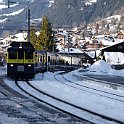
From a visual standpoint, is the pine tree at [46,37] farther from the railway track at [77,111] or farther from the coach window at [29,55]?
the railway track at [77,111]

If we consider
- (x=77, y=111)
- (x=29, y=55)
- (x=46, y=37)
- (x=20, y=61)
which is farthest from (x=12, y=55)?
(x=46, y=37)

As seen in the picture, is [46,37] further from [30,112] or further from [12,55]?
[30,112]

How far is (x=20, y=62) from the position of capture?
108 feet

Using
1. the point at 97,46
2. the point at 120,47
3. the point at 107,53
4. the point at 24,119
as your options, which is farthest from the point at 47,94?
the point at 97,46

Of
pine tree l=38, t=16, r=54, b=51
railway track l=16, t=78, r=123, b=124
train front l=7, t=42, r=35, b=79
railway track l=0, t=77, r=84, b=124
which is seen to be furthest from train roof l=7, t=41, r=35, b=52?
pine tree l=38, t=16, r=54, b=51

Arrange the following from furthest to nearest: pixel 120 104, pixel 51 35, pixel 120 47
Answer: pixel 120 47 < pixel 51 35 < pixel 120 104

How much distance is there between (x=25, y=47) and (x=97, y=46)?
147 m

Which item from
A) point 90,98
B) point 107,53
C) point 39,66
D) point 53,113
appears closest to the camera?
point 53,113

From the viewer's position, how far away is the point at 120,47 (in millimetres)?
117750

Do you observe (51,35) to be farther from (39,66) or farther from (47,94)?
(47,94)

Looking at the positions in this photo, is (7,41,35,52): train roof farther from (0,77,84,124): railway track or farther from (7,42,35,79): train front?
(0,77,84,124): railway track

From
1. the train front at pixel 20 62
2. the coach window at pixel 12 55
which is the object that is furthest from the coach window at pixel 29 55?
the coach window at pixel 12 55

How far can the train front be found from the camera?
32.8m

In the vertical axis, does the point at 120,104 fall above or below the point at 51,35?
below
